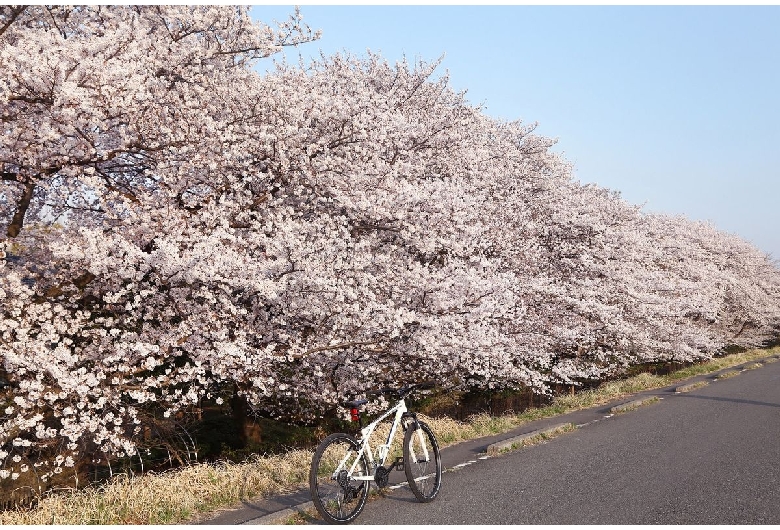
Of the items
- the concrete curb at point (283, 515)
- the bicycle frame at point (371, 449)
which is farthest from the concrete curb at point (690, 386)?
the concrete curb at point (283, 515)

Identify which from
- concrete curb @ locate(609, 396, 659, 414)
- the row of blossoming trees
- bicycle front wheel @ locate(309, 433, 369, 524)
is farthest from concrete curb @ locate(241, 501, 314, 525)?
concrete curb @ locate(609, 396, 659, 414)

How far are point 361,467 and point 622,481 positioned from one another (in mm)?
3194

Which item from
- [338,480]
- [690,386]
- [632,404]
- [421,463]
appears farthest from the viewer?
[690,386]

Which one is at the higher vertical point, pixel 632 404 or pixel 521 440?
pixel 521 440

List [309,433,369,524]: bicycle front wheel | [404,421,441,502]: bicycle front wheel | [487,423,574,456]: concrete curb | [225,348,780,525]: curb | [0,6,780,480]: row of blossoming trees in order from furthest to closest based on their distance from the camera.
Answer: [487,423,574,456]: concrete curb
[0,6,780,480]: row of blossoming trees
[404,421,441,502]: bicycle front wheel
[225,348,780,525]: curb
[309,433,369,524]: bicycle front wheel

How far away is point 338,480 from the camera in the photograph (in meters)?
5.61

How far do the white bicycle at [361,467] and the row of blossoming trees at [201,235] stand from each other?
326cm

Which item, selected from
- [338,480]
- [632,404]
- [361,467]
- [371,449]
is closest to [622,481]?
[371,449]

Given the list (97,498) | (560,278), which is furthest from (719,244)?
(97,498)

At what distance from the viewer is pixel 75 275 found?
957cm

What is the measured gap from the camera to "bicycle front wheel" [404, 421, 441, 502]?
6.14m

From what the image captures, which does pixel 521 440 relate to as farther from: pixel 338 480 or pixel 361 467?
pixel 338 480

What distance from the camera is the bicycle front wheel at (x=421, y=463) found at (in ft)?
20.1

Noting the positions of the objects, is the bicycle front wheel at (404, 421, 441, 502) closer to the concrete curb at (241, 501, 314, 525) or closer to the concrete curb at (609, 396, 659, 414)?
the concrete curb at (241, 501, 314, 525)
